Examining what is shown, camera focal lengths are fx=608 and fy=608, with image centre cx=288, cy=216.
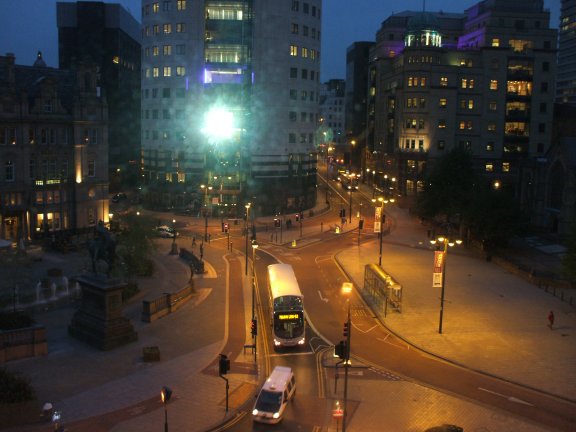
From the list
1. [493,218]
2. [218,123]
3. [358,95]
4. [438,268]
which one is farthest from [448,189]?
[358,95]

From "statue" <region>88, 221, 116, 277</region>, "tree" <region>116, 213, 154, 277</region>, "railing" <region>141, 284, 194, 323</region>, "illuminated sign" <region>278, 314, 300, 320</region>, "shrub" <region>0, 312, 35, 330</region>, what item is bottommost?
"railing" <region>141, 284, 194, 323</region>

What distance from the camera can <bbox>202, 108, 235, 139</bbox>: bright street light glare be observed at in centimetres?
9200

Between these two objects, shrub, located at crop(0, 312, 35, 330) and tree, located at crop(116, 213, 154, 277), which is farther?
tree, located at crop(116, 213, 154, 277)

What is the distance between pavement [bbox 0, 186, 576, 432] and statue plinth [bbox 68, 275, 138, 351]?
0.60 m

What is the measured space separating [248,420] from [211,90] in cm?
7223

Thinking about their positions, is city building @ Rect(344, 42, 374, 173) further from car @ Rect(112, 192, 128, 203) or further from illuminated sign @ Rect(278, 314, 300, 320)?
illuminated sign @ Rect(278, 314, 300, 320)

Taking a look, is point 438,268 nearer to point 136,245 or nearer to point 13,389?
point 136,245

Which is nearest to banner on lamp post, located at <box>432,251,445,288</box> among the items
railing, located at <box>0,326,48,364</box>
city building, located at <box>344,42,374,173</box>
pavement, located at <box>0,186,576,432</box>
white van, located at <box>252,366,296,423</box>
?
pavement, located at <box>0,186,576,432</box>

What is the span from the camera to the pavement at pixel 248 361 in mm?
25547

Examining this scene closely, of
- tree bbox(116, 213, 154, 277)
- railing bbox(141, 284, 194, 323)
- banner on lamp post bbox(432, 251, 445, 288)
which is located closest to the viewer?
railing bbox(141, 284, 194, 323)

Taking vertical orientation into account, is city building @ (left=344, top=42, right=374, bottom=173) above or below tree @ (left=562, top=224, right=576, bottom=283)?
above

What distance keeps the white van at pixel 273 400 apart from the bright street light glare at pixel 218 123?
226 ft

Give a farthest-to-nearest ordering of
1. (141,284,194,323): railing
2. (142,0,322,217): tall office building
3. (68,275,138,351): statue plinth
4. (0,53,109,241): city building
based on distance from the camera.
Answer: (142,0,322,217): tall office building < (0,53,109,241): city building < (141,284,194,323): railing < (68,275,138,351): statue plinth

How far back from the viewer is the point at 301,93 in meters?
95.0
